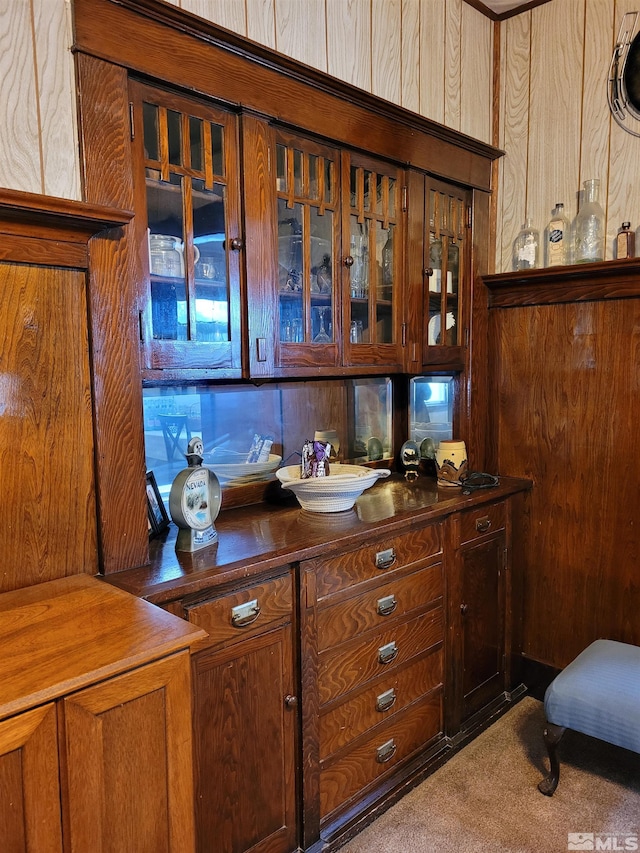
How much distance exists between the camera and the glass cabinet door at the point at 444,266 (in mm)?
2492

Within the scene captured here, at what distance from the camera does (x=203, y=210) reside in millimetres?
1733

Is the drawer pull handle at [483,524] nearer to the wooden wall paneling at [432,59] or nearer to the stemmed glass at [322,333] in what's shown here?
the stemmed glass at [322,333]

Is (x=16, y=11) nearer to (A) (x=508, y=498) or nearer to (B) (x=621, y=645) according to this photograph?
(A) (x=508, y=498)

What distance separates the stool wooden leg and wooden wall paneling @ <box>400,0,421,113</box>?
226 centimetres

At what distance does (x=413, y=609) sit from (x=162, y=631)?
115 cm

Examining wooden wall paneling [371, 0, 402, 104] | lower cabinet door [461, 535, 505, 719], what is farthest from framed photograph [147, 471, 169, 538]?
wooden wall paneling [371, 0, 402, 104]

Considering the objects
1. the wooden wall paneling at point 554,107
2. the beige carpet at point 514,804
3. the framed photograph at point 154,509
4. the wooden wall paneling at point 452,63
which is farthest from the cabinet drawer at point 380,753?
the wooden wall paneling at point 452,63

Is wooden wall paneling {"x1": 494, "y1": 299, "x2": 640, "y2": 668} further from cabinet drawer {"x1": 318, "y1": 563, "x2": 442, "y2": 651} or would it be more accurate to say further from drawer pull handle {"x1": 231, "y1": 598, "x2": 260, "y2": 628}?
drawer pull handle {"x1": 231, "y1": 598, "x2": 260, "y2": 628}

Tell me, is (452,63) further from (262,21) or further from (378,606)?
(378,606)

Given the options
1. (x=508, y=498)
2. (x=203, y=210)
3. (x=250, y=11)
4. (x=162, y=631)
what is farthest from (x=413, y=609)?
(x=250, y=11)

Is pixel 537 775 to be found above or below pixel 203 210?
below

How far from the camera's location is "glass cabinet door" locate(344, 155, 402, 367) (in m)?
2.18

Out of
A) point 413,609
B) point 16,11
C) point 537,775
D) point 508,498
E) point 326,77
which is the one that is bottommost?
point 537,775

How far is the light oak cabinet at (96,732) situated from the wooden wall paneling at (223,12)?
157 centimetres
